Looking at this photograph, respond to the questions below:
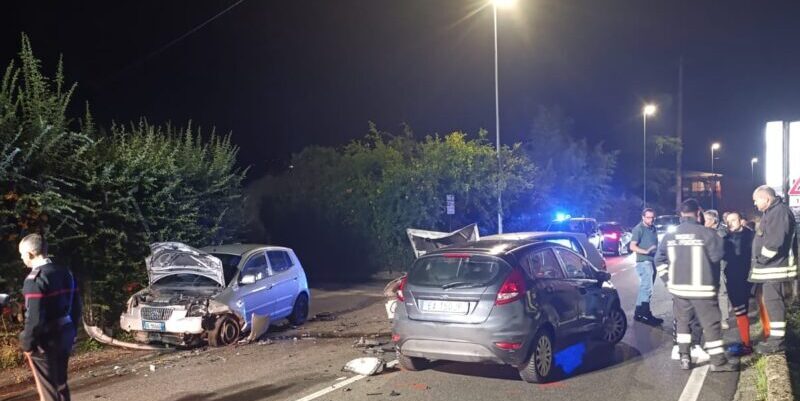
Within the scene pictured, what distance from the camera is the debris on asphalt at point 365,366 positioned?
7.81m

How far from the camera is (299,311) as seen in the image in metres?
12.2

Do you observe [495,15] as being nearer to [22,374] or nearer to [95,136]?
[95,136]

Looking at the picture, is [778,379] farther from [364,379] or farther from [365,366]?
[365,366]

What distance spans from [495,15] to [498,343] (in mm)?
14939

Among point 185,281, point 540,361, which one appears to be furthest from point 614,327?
point 185,281

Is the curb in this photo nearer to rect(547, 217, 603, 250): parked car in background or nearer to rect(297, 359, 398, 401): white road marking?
rect(297, 359, 398, 401): white road marking

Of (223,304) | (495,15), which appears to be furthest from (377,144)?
(223,304)

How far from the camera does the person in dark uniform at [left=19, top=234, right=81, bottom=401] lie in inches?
214

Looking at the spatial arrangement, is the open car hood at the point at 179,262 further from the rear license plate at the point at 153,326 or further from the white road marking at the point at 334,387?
the white road marking at the point at 334,387

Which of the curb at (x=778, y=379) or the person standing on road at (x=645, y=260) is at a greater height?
the person standing on road at (x=645, y=260)

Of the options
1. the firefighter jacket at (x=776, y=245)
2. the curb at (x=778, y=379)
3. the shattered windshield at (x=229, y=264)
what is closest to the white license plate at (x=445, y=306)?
the curb at (x=778, y=379)

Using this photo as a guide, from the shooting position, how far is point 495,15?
19.9 meters

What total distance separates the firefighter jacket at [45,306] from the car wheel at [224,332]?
162 inches

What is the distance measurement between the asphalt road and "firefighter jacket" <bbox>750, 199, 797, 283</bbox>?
135cm
